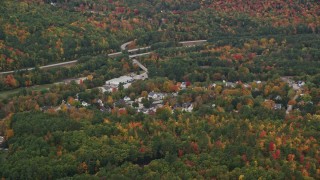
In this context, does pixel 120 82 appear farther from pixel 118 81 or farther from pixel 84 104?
pixel 84 104

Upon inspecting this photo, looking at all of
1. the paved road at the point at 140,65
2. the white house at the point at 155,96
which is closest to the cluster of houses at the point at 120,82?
the paved road at the point at 140,65

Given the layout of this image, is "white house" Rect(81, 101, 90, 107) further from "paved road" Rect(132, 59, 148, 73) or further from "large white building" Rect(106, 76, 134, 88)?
"paved road" Rect(132, 59, 148, 73)

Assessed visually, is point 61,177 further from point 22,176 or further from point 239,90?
point 239,90

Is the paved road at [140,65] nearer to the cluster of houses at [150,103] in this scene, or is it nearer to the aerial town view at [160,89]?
the aerial town view at [160,89]

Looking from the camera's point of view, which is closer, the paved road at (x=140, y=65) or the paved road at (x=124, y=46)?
the paved road at (x=140, y=65)

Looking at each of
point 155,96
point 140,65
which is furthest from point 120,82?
point 140,65

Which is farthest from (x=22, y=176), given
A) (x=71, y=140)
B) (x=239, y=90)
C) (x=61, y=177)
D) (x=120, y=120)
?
(x=239, y=90)

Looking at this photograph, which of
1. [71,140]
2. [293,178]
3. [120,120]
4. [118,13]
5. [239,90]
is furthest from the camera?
[118,13]

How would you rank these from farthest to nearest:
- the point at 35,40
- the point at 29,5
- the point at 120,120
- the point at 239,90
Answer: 1. the point at 29,5
2. the point at 35,40
3. the point at 239,90
4. the point at 120,120
